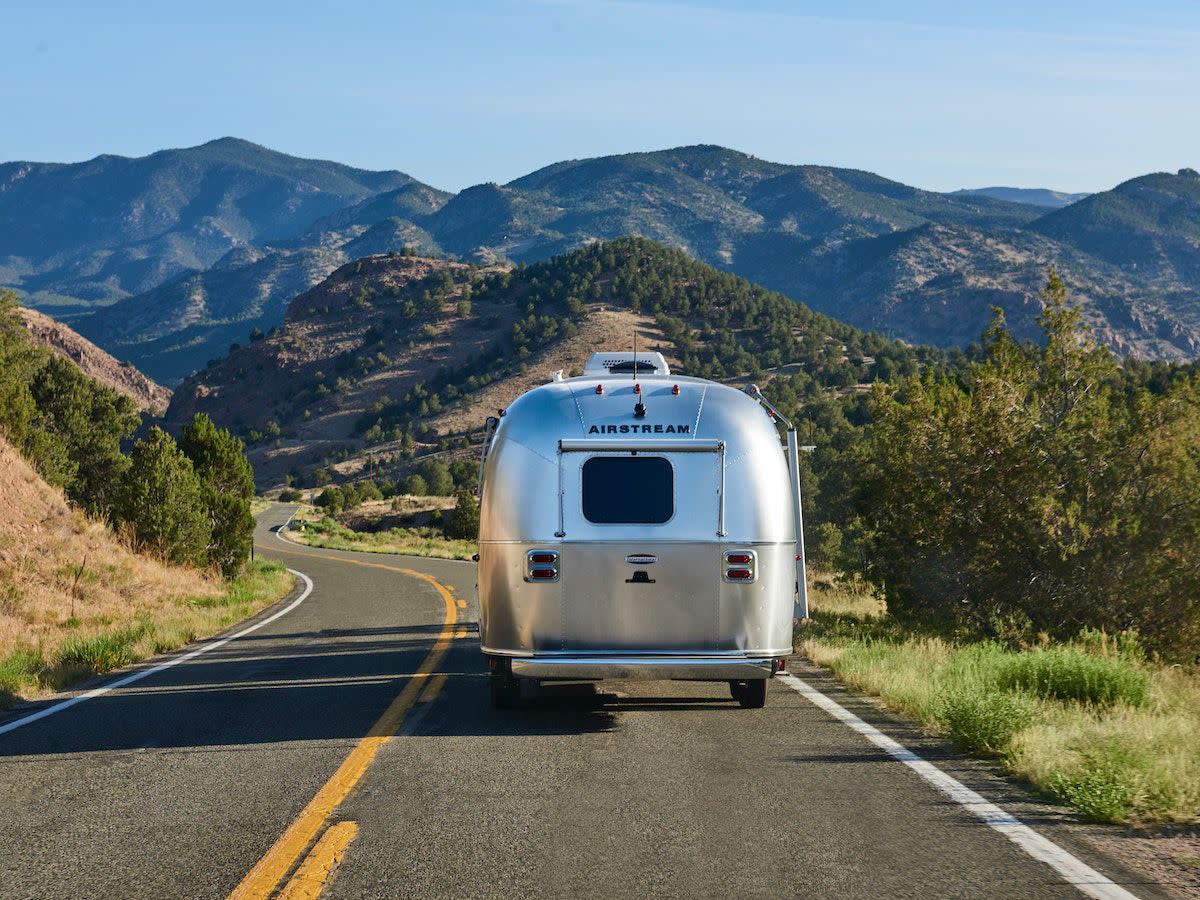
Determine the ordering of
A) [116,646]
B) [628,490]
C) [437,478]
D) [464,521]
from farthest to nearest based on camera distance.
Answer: [437,478]
[464,521]
[116,646]
[628,490]

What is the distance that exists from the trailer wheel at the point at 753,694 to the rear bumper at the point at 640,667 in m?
0.82

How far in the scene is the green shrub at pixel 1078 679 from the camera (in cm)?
973

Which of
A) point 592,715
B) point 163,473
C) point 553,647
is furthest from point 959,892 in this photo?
point 163,473

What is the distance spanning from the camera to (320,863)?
216 inches

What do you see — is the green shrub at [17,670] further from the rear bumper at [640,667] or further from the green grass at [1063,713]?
the green grass at [1063,713]

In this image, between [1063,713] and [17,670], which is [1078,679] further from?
[17,670]

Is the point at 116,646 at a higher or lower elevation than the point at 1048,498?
lower

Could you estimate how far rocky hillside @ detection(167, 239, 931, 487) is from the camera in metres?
144

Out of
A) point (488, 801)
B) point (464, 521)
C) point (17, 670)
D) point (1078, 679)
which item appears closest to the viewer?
point (488, 801)

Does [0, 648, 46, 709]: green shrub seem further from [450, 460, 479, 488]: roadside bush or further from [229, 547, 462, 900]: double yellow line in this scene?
[450, 460, 479, 488]: roadside bush

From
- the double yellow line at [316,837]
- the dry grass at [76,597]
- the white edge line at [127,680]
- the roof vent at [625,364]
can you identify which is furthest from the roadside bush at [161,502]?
the double yellow line at [316,837]

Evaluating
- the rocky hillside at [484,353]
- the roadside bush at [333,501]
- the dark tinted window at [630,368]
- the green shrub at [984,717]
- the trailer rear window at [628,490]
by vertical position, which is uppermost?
the rocky hillside at [484,353]

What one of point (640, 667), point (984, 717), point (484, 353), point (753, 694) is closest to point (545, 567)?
point (640, 667)

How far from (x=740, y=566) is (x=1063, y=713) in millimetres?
2506
